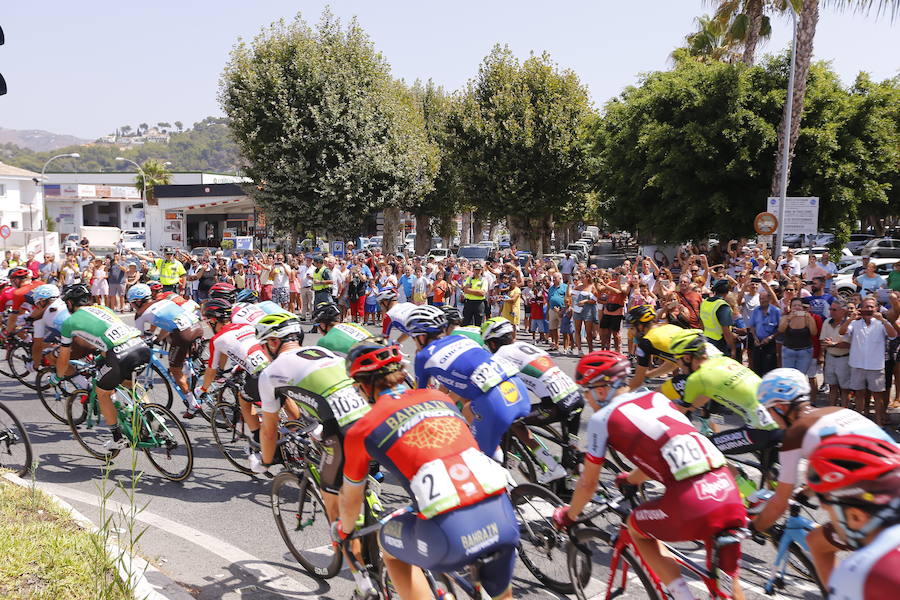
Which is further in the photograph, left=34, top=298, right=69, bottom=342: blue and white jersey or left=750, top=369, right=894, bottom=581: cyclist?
left=34, top=298, right=69, bottom=342: blue and white jersey

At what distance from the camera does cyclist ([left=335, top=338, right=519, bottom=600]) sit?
3332mm

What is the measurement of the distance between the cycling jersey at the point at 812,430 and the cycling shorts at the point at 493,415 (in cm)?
206

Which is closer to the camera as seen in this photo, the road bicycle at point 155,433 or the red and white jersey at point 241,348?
the red and white jersey at point 241,348

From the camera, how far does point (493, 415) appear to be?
555cm

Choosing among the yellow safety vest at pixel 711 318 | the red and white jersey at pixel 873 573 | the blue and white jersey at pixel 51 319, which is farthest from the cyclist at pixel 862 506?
the blue and white jersey at pixel 51 319

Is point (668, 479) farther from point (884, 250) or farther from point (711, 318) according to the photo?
point (884, 250)

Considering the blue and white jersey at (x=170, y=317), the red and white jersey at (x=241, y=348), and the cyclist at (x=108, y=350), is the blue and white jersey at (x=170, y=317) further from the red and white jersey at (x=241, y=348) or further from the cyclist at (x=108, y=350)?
the red and white jersey at (x=241, y=348)

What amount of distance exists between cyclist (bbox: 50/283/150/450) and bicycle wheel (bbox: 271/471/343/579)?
9.84 feet

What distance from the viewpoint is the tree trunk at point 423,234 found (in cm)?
4661

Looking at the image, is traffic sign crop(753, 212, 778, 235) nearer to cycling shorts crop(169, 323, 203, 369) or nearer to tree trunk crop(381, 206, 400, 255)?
cycling shorts crop(169, 323, 203, 369)

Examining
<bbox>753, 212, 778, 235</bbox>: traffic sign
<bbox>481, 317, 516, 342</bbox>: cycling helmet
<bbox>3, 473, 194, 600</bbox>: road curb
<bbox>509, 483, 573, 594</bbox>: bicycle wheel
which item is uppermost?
<bbox>753, 212, 778, 235</bbox>: traffic sign

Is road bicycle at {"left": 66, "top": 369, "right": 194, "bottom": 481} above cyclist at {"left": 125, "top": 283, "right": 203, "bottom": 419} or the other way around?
the other way around

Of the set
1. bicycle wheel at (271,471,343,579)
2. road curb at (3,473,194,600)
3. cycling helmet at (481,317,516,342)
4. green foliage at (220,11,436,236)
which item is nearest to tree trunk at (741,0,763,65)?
green foliage at (220,11,436,236)

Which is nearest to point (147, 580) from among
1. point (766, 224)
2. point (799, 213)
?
point (766, 224)
